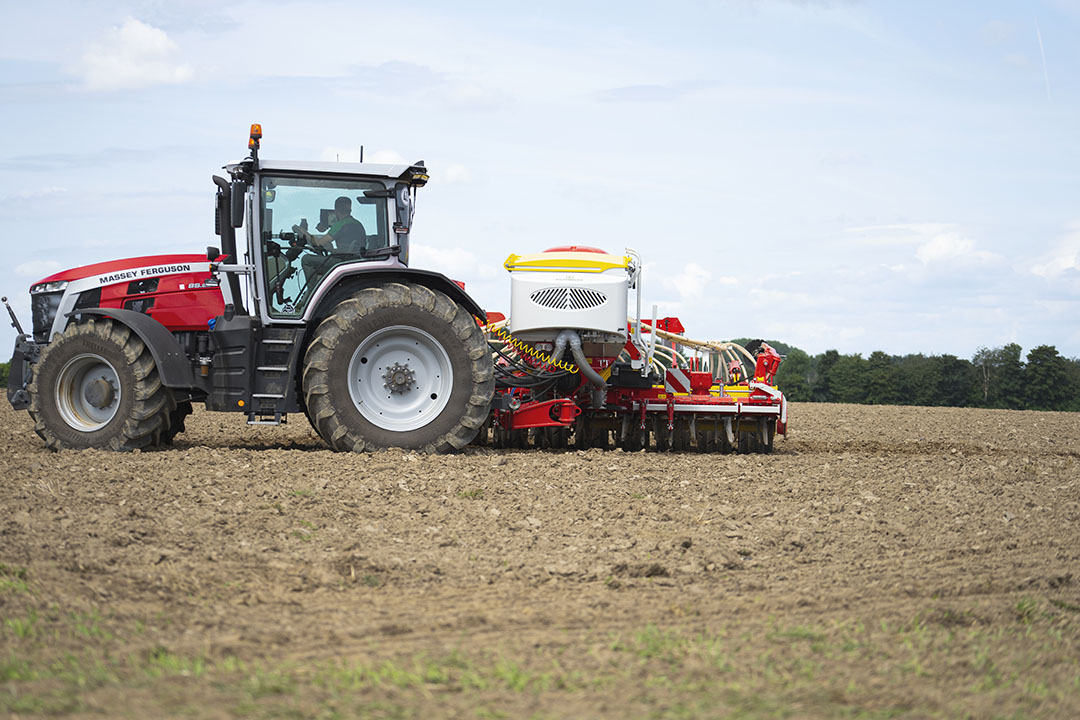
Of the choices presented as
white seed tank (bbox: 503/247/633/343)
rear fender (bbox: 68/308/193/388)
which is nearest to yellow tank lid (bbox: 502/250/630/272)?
white seed tank (bbox: 503/247/633/343)

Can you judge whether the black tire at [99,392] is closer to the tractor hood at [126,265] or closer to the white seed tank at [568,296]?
the tractor hood at [126,265]

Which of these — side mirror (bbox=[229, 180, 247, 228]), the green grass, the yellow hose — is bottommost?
the green grass

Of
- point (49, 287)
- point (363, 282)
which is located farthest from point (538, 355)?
point (49, 287)

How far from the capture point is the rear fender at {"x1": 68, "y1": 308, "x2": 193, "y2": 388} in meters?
8.56

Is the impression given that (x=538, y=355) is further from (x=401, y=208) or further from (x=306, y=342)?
(x=306, y=342)

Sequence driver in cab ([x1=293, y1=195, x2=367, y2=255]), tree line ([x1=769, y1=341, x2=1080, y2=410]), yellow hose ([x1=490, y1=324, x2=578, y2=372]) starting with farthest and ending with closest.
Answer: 1. tree line ([x1=769, y1=341, x2=1080, y2=410])
2. yellow hose ([x1=490, y1=324, x2=578, y2=372])
3. driver in cab ([x1=293, y1=195, x2=367, y2=255])

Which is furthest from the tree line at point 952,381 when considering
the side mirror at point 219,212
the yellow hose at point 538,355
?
the side mirror at point 219,212

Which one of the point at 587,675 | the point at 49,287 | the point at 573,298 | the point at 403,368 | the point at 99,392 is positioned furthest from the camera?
the point at 49,287

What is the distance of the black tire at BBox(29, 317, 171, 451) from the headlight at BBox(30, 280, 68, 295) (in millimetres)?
756

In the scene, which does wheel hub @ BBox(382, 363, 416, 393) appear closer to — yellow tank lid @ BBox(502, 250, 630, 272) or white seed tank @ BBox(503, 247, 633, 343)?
white seed tank @ BBox(503, 247, 633, 343)

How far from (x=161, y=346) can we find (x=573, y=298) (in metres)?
3.72

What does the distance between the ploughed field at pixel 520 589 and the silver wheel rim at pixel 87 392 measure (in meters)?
0.62

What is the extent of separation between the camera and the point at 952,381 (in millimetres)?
30859

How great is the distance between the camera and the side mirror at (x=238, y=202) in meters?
8.45
